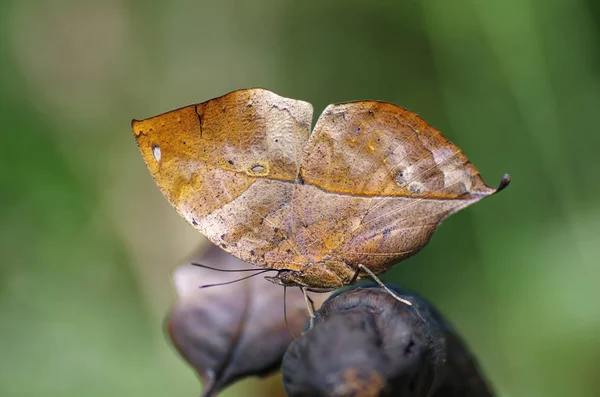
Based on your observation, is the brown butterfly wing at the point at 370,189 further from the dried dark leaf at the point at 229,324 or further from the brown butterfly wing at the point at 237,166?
the dried dark leaf at the point at 229,324

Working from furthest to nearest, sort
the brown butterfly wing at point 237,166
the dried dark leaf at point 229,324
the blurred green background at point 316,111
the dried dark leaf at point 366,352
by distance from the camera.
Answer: the blurred green background at point 316,111
the brown butterfly wing at point 237,166
the dried dark leaf at point 229,324
the dried dark leaf at point 366,352

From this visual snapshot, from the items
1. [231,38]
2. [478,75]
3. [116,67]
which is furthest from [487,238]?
[116,67]

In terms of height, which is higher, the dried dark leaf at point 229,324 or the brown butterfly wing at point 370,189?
the brown butterfly wing at point 370,189

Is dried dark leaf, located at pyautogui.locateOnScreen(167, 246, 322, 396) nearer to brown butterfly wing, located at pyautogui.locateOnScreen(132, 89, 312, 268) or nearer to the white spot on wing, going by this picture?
brown butterfly wing, located at pyautogui.locateOnScreen(132, 89, 312, 268)

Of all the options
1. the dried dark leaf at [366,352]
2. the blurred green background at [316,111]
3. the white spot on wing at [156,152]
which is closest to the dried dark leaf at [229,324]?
the white spot on wing at [156,152]

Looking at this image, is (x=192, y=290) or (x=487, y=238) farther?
(x=487, y=238)

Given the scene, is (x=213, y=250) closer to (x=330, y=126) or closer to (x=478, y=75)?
(x=330, y=126)

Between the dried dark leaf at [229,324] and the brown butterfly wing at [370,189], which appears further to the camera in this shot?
the brown butterfly wing at [370,189]
